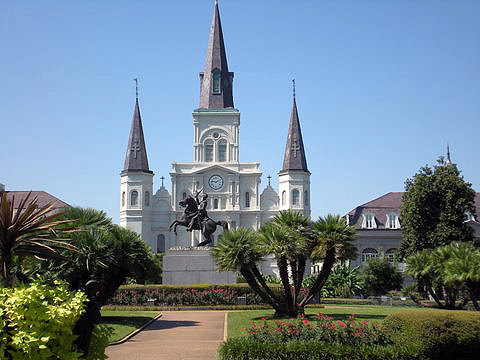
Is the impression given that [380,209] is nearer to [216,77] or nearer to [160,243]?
[160,243]

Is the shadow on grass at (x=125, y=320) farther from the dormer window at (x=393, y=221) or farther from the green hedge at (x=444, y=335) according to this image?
the dormer window at (x=393, y=221)

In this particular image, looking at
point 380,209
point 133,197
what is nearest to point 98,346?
point 380,209

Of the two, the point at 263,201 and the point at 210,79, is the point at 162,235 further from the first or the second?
the point at 210,79

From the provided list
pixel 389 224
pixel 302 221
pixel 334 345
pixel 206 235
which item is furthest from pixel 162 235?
pixel 334 345

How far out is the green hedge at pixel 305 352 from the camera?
13961mm

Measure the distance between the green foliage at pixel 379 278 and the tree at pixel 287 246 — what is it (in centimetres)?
2459

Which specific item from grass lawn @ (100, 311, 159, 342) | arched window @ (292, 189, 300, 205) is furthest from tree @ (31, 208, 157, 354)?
arched window @ (292, 189, 300, 205)

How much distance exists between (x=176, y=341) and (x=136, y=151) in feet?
218

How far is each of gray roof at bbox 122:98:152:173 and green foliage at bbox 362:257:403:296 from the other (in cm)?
4307

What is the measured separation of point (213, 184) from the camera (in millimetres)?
85625

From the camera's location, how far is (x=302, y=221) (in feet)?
80.4

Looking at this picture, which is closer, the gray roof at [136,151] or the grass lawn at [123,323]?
the grass lawn at [123,323]

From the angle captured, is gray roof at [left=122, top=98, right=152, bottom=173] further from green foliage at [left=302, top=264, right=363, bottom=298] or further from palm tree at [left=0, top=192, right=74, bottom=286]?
palm tree at [left=0, top=192, right=74, bottom=286]

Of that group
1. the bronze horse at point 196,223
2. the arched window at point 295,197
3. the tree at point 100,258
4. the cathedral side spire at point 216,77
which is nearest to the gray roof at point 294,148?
the arched window at point 295,197
